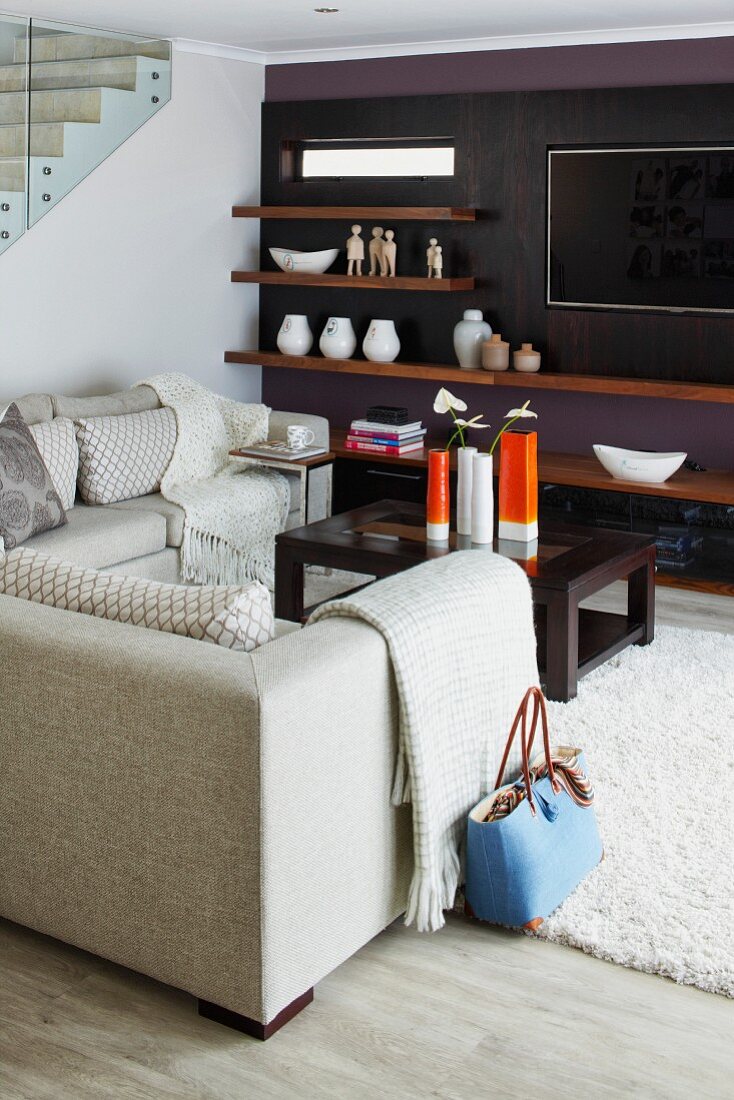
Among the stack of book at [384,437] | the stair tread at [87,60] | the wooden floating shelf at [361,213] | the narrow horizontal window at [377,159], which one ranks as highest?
the stair tread at [87,60]

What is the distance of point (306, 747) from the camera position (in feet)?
7.54

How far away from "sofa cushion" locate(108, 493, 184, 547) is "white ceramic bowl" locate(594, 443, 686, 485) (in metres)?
1.85

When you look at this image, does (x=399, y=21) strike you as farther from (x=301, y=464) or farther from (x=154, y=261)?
(x=301, y=464)

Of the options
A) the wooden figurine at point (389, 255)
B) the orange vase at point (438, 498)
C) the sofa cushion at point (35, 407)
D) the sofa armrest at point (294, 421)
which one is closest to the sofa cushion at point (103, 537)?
the sofa cushion at point (35, 407)

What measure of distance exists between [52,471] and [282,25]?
2216mm

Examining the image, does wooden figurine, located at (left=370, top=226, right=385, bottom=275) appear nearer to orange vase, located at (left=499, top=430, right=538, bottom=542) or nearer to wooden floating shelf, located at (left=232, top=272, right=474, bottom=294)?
wooden floating shelf, located at (left=232, top=272, right=474, bottom=294)

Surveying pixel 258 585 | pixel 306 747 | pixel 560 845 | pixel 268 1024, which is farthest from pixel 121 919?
pixel 560 845

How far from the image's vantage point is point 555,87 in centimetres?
586

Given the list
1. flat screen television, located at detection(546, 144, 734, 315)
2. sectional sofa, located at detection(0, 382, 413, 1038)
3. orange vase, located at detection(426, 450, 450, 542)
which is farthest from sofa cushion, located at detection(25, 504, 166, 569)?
flat screen television, located at detection(546, 144, 734, 315)

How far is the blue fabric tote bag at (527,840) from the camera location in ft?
8.56

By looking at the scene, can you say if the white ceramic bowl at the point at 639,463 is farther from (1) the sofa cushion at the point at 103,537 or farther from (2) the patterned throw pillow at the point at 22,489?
(2) the patterned throw pillow at the point at 22,489

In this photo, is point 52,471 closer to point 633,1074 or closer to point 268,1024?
point 268,1024

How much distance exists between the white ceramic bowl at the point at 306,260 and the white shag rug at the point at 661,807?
275 cm

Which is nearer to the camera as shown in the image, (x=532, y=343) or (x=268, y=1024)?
(x=268, y=1024)
